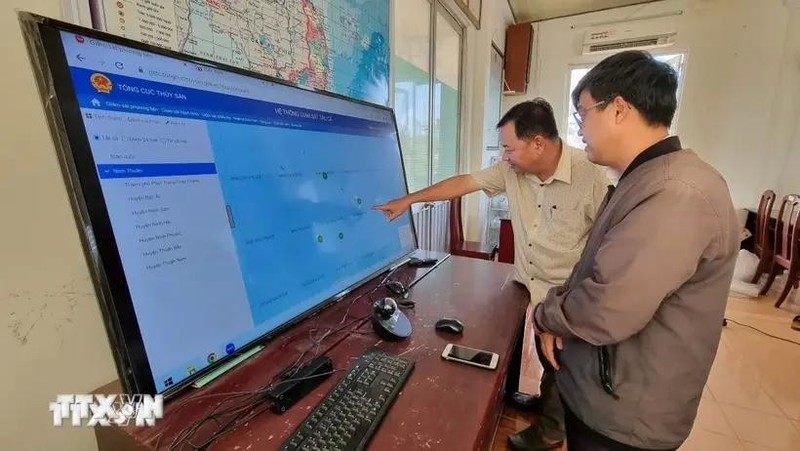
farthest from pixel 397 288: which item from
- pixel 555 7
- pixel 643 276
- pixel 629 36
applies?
pixel 629 36

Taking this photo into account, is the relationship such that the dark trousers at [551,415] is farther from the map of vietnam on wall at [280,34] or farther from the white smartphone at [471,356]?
the map of vietnam on wall at [280,34]

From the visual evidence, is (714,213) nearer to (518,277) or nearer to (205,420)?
(518,277)

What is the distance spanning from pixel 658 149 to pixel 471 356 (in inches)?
25.6

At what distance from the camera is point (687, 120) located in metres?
4.21

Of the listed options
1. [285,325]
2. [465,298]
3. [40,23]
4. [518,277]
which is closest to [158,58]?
[40,23]

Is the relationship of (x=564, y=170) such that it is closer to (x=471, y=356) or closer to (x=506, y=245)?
(x=471, y=356)

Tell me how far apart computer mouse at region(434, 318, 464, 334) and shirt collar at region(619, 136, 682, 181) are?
58 centimetres

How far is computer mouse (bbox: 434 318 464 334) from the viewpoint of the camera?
38.1 inches

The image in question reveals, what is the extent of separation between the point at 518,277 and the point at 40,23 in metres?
1.44

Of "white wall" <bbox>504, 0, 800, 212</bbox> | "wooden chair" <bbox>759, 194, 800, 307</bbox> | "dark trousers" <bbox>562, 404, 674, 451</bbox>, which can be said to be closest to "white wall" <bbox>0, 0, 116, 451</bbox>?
"dark trousers" <bbox>562, 404, 674, 451</bbox>

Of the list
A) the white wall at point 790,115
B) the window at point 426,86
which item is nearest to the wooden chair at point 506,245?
the window at point 426,86

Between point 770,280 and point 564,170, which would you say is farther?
point 770,280

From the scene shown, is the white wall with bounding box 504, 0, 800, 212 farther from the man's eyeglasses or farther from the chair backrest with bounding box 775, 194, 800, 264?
the man's eyeglasses

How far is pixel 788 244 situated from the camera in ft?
10.2
